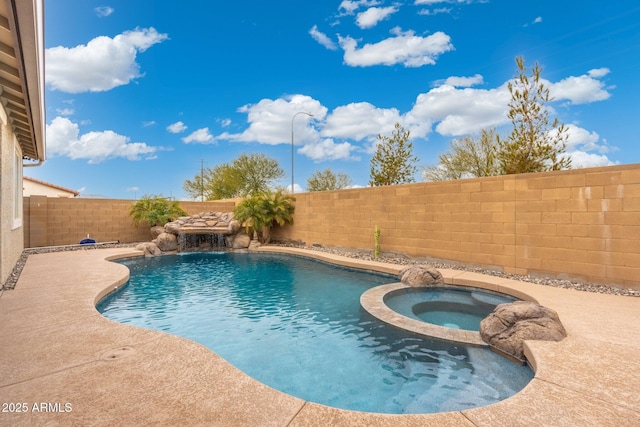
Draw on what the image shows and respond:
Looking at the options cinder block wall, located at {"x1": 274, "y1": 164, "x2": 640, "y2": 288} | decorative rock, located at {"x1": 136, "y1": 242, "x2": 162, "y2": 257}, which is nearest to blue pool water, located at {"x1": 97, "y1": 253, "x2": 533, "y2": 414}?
cinder block wall, located at {"x1": 274, "y1": 164, "x2": 640, "y2": 288}

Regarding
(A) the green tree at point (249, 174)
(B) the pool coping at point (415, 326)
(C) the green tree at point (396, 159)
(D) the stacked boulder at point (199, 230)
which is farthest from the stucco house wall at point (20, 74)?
(A) the green tree at point (249, 174)

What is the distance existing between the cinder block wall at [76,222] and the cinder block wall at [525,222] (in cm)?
1174

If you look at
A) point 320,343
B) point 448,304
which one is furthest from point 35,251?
point 448,304

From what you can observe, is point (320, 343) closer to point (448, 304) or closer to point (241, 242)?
point (448, 304)

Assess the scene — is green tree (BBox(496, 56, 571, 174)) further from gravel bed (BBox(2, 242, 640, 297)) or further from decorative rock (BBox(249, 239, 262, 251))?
decorative rock (BBox(249, 239, 262, 251))

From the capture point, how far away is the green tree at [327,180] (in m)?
33.4

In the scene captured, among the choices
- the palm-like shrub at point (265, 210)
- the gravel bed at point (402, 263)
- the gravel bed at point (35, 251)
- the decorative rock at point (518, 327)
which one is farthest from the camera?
the palm-like shrub at point (265, 210)

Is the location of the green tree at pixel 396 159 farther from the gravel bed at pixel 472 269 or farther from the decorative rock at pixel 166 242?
the decorative rock at pixel 166 242

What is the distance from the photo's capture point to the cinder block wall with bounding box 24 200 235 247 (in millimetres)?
13008

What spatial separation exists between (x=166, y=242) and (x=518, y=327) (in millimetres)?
13317

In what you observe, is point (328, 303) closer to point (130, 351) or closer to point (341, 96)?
point (130, 351)

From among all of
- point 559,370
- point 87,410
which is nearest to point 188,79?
point 87,410

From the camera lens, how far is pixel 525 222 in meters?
7.27

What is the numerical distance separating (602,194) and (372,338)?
18.3 feet
